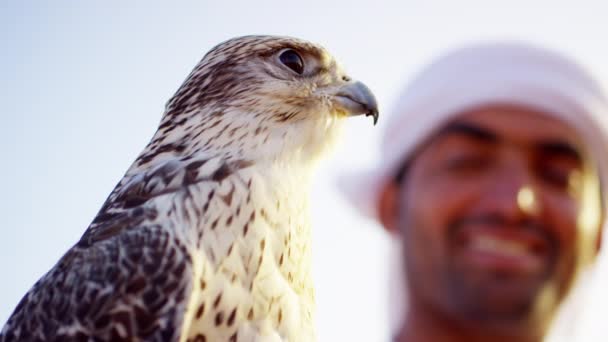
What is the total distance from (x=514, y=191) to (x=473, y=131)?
7.0 inches

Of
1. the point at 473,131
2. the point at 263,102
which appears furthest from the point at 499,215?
the point at 263,102

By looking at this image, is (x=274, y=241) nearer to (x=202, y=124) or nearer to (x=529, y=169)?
(x=202, y=124)

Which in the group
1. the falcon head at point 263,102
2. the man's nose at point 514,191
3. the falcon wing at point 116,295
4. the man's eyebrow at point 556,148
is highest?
the man's eyebrow at point 556,148

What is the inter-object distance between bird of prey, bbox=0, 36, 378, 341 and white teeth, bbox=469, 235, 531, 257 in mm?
2173

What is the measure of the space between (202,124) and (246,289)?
4.12ft

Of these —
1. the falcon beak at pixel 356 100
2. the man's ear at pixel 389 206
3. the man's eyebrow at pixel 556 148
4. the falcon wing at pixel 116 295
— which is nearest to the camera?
the man's eyebrow at pixel 556 148

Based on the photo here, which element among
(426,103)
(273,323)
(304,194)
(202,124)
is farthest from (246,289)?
(426,103)

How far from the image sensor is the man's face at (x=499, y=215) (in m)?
1.47

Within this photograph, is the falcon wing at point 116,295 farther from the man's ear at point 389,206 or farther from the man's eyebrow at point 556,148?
the man's eyebrow at point 556,148

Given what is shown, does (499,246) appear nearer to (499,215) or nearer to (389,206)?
(499,215)

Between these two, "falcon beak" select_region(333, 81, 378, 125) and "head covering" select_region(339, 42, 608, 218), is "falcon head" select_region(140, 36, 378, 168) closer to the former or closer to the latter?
"falcon beak" select_region(333, 81, 378, 125)

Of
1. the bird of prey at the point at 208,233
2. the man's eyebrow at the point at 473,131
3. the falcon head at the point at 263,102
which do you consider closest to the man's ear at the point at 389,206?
the man's eyebrow at the point at 473,131

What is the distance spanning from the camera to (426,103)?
1689mm

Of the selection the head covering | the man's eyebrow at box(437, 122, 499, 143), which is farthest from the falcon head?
the man's eyebrow at box(437, 122, 499, 143)
